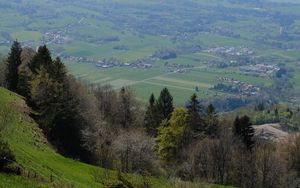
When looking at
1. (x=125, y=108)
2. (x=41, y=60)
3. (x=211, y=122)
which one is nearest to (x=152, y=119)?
(x=125, y=108)

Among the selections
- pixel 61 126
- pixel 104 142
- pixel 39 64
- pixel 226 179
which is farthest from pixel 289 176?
pixel 39 64

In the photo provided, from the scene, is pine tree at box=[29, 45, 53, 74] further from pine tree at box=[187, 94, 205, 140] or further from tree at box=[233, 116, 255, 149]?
tree at box=[233, 116, 255, 149]

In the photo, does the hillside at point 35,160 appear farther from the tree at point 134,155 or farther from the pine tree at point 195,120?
the pine tree at point 195,120

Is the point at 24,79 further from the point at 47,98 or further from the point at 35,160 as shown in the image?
the point at 35,160

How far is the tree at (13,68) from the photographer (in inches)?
2719

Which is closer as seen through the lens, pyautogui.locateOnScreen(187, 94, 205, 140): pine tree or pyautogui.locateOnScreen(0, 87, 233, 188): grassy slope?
pyautogui.locateOnScreen(0, 87, 233, 188): grassy slope

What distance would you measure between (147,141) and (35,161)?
22.9 m

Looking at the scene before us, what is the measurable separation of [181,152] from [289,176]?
44.0 feet

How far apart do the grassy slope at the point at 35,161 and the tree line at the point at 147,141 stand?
503cm

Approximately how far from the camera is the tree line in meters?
57.1

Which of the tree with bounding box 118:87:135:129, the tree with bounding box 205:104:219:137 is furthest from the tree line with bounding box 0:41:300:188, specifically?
the tree with bounding box 118:87:135:129

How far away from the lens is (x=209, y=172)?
63.8 meters

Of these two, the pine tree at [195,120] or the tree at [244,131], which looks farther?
the pine tree at [195,120]

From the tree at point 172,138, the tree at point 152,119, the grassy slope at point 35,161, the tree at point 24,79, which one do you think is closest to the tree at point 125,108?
the tree at point 152,119
